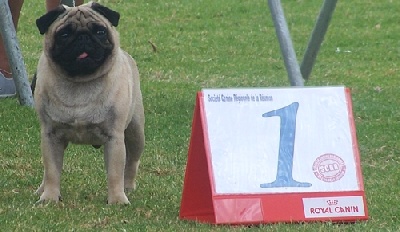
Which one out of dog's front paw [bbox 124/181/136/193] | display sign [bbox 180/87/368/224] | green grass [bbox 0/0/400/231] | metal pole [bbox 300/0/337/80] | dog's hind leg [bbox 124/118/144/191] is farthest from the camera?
metal pole [bbox 300/0/337/80]

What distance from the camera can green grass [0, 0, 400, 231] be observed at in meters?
5.04

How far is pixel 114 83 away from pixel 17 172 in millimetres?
1288

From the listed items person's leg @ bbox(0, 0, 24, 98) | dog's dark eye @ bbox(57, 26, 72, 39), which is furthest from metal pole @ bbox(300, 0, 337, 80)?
dog's dark eye @ bbox(57, 26, 72, 39)

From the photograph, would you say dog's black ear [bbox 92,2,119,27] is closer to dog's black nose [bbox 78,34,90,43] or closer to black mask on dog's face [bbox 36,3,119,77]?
black mask on dog's face [bbox 36,3,119,77]

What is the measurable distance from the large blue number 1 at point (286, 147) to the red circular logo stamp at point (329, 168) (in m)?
0.09

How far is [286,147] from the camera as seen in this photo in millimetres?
4852

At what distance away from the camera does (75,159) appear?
6.60 m

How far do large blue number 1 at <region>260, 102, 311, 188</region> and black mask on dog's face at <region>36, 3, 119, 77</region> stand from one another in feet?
2.97

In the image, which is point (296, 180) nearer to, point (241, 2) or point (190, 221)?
point (190, 221)

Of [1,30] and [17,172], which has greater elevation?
[1,30]

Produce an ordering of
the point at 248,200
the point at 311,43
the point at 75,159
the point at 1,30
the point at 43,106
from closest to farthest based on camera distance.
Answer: the point at 248,200 → the point at 43,106 → the point at 75,159 → the point at 1,30 → the point at 311,43

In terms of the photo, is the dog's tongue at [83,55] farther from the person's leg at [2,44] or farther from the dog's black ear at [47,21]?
the person's leg at [2,44]

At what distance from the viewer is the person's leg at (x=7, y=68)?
8.68 metres

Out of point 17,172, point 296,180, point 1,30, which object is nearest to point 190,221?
point 296,180
